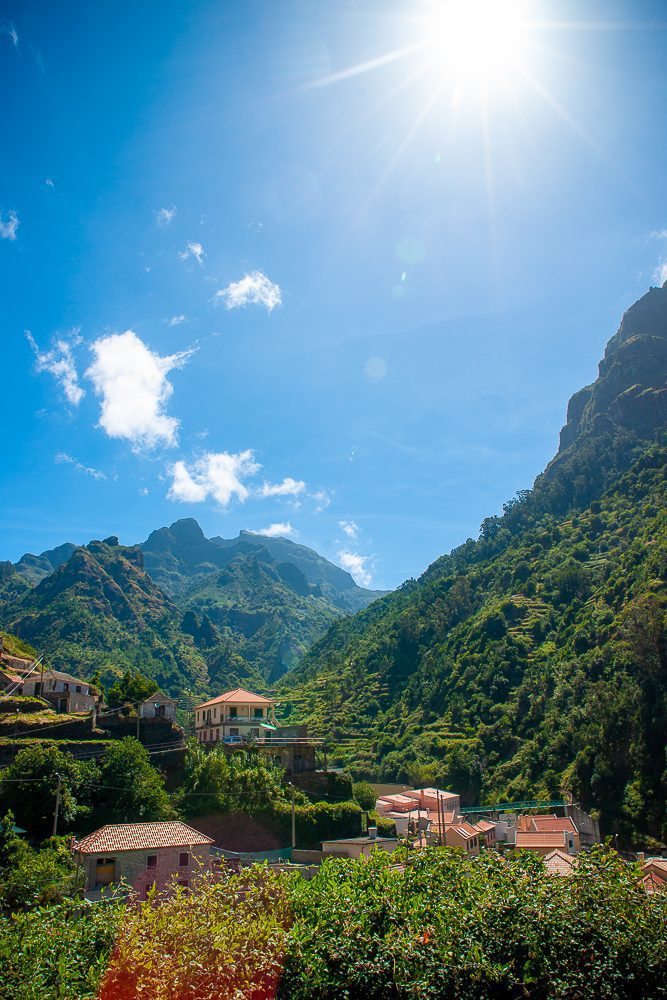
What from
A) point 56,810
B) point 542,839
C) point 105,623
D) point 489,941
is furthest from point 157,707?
point 105,623

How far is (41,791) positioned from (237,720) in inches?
642

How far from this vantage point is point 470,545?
454 feet

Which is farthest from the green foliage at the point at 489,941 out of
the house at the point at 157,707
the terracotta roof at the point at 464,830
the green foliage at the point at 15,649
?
the green foliage at the point at 15,649

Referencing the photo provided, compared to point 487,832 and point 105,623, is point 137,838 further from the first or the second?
point 105,623

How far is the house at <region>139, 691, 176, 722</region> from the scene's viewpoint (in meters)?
42.1

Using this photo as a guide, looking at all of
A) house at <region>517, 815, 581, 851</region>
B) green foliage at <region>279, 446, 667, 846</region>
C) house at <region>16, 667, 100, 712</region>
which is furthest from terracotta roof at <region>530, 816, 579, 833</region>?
house at <region>16, 667, 100, 712</region>

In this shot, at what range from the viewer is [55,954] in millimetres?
11133

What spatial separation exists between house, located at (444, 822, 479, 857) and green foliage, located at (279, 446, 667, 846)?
43.1 feet

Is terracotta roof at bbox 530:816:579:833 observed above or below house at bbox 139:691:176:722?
below

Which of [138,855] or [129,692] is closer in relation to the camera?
[138,855]

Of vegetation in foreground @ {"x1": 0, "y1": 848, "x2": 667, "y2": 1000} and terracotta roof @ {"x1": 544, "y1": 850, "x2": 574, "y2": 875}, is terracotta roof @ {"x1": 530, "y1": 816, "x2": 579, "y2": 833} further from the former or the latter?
vegetation in foreground @ {"x1": 0, "y1": 848, "x2": 667, "y2": 1000}

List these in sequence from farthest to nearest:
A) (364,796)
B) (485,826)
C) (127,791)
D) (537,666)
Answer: (537,666) < (485,826) < (364,796) < (127,791)

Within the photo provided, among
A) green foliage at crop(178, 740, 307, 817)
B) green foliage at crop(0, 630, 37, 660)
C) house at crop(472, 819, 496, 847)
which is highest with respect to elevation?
green foliage at crop(0, 630, 37, 660)

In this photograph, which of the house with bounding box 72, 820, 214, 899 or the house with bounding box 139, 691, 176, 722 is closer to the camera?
the house with bounding box 72, 820, 214, 899
